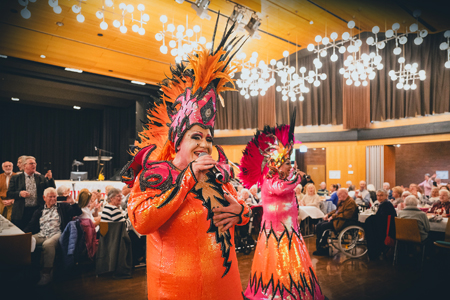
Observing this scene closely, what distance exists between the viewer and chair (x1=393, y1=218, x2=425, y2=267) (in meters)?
4.82

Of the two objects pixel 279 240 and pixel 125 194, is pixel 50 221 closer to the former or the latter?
pixel 125 194

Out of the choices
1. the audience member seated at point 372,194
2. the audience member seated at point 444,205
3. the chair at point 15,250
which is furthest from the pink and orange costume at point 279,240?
the audience member seated at point 372,194

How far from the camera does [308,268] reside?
297 cm

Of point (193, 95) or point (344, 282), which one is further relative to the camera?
point (344, 282)

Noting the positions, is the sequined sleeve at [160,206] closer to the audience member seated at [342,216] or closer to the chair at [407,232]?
the chair at [407,232]

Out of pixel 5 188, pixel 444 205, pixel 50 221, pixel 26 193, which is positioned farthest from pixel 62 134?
pixel 444 205

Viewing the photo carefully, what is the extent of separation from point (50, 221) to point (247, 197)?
3.92 metres

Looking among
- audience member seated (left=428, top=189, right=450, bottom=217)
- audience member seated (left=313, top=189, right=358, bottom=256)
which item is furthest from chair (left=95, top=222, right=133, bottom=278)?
audience member seated (left=428, top=189, right=450, bottom=217)

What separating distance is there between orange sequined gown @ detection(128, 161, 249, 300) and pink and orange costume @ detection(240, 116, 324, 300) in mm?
1760

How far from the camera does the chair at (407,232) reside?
4.82m

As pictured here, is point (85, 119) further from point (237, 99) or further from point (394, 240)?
point (394, 240)

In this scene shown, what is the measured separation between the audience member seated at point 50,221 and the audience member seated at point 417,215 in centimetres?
515

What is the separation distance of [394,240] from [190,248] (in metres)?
5.12

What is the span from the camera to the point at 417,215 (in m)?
4.92
